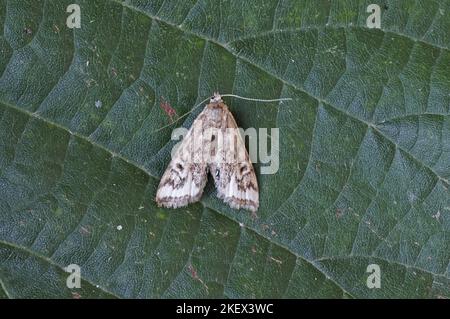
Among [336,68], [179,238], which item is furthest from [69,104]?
[336,68]

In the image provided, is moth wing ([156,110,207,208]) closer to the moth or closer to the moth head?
the moth

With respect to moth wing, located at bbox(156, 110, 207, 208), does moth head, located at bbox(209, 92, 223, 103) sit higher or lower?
higher

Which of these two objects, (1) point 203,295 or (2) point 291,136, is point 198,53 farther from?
(1) point 203,295

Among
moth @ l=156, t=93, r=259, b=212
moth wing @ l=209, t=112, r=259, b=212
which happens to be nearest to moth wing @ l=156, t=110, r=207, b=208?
moth @ l=156, t=93, r=259, b=212

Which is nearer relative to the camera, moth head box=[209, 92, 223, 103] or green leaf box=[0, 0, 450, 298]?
green leaf box=[0, 0, 450, 298]

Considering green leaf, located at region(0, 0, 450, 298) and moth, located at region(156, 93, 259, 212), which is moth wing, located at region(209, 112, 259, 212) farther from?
green leaf, located at region(0, 0, 450, 298)

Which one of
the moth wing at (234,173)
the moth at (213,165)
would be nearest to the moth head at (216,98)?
the moth at (213,165)
